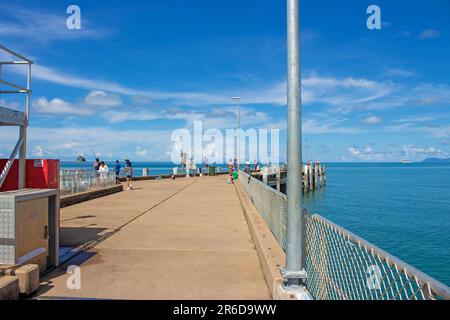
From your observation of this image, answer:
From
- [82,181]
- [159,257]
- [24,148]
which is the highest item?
[24,148]

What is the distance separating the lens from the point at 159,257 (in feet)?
22.0

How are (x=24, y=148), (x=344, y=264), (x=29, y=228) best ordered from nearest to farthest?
1. (x=344, y=264)
2. (x=29, y=228)
3. (x=24, y=148)

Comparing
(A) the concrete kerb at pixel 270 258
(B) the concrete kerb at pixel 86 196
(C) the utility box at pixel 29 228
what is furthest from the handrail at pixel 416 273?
(B) the concrete kerb at pixel 86 196

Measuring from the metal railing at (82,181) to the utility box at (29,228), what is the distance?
30.4ft

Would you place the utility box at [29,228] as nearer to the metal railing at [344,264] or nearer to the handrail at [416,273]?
the metal railing at [344,264]

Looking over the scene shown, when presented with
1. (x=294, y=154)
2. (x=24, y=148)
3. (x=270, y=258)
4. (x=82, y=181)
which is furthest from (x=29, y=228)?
(x=82, y=181)

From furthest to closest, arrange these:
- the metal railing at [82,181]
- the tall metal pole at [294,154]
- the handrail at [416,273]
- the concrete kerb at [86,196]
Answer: the metal railing at [82,181] < the concrete kerb at [86,196] < the tall metal pole at [294,154] < the handrail at [416,273]

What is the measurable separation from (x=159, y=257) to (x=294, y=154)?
11.9ft

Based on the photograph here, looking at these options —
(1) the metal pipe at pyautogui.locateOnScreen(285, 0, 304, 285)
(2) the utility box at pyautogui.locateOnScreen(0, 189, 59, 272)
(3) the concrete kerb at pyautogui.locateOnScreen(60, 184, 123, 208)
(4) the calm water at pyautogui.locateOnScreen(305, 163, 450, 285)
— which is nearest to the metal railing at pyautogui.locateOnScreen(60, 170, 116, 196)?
(3) the concrete kerb at pyautogui.locateOnScreen(60, 184, 123, 208)

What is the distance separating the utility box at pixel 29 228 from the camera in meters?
4.70

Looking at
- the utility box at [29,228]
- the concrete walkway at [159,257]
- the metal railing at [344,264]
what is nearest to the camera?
the metal railing at [344,264]

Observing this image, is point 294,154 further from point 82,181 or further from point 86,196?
point 82,181

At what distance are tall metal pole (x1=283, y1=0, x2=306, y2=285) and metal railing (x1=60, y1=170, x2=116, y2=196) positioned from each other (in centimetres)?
1234

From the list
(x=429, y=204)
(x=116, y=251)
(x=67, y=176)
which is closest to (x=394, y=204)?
(x=429, y=204)
